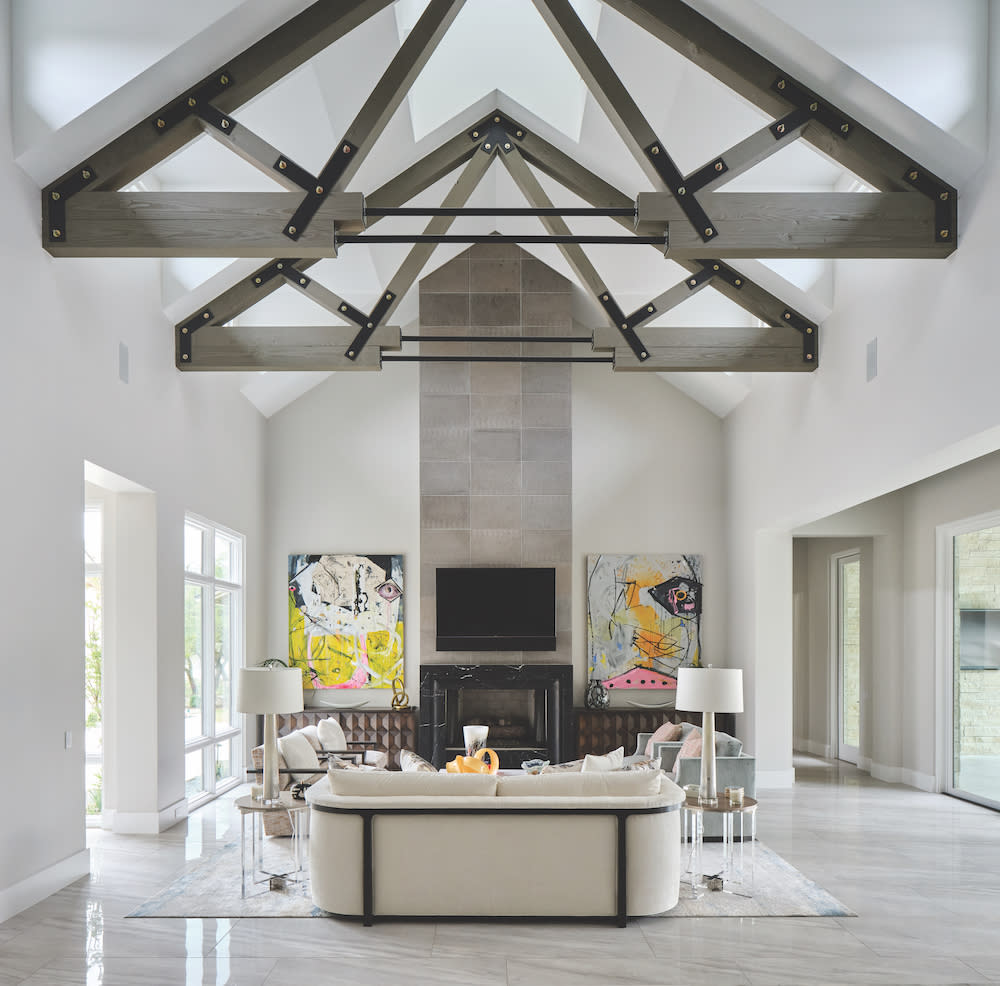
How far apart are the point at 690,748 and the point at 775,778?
2744mm

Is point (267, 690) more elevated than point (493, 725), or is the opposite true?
point (267, 690)

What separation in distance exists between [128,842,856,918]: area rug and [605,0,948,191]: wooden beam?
4074mm

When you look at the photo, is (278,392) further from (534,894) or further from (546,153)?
(534,894)

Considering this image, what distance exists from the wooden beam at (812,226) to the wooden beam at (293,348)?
2.95 meters

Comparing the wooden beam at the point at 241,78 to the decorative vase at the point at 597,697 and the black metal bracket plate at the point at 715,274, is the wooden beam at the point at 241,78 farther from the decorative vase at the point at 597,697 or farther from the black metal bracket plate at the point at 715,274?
the decorative vase at the point at 597,697

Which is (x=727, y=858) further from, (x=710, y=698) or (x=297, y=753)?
A: (x=297, y=753)

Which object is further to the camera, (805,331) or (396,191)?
(805,331)

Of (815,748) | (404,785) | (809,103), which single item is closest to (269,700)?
(404,785)

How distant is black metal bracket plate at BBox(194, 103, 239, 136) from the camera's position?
604 cm

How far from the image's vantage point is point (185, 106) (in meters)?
6.06

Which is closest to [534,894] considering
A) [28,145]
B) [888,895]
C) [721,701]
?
[721,701]

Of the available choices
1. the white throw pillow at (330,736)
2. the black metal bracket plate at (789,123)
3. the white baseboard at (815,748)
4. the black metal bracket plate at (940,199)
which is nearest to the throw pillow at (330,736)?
the white throw pillow at (330,736)

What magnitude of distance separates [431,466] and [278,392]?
6.24ft

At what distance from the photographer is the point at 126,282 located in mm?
7336
